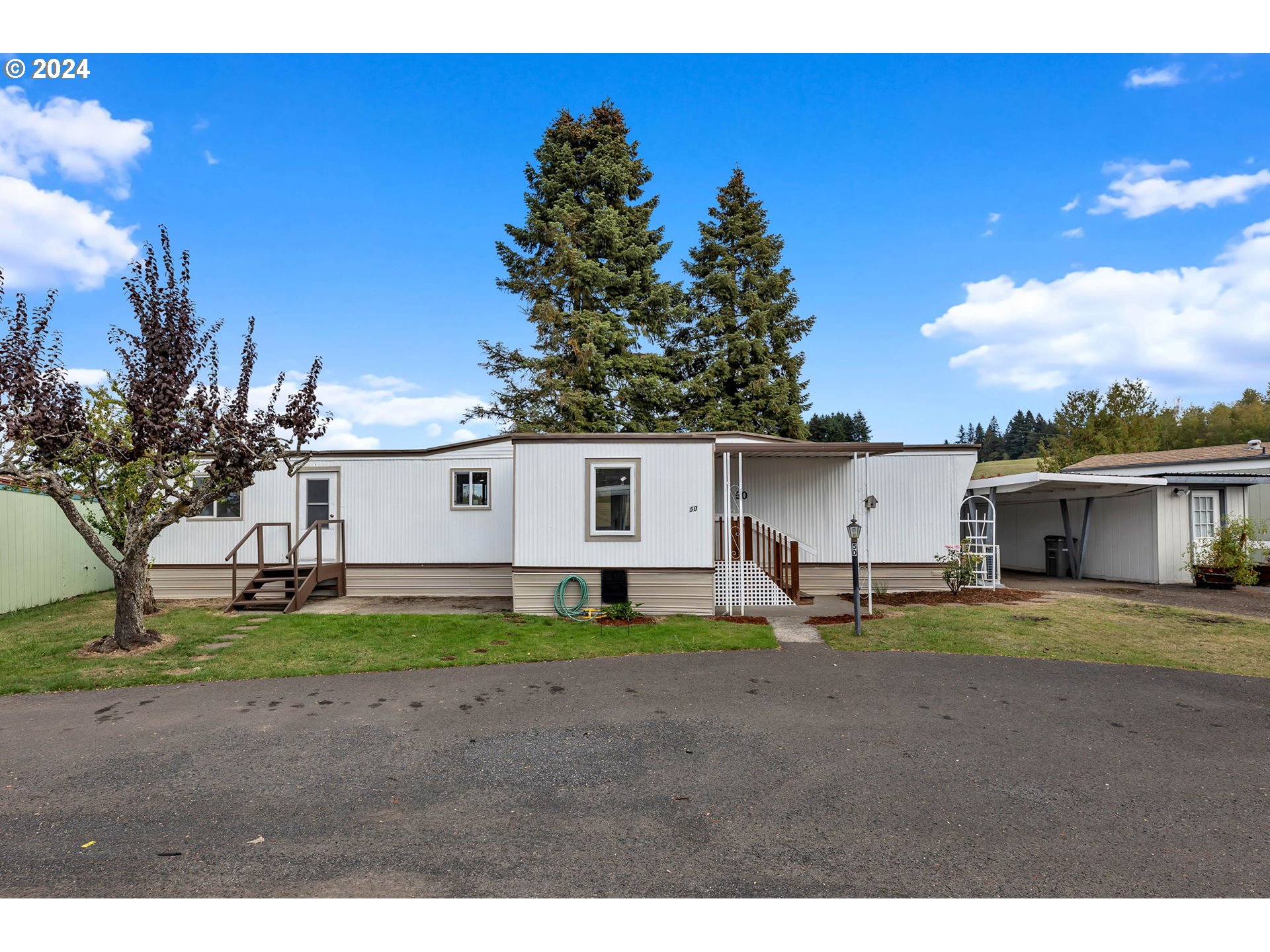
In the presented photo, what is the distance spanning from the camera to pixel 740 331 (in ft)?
71.4

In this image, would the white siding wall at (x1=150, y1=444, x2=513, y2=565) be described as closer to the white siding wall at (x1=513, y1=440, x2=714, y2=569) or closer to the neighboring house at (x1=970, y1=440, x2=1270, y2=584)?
the white siding wall at (x1=513, y1=440, x2=714, y2=569)

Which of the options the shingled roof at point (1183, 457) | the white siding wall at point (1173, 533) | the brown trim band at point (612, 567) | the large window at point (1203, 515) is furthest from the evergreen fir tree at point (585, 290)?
the shingled roof at point (1183, 457)

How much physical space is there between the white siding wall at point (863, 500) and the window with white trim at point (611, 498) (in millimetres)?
2913

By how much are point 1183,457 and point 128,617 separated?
27682 mm

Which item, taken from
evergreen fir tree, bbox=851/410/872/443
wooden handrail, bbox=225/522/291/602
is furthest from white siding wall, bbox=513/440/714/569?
evergreen fir tree, bbox=851/410/872/443

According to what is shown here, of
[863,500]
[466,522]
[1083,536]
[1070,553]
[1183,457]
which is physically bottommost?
[1070,553]

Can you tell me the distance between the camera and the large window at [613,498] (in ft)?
32.6

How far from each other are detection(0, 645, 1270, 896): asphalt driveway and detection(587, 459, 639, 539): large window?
3.78m

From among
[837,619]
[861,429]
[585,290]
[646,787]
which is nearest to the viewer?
[646,787]

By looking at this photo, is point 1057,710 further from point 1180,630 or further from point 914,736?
point 1180,630

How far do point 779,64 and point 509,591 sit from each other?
9.74m

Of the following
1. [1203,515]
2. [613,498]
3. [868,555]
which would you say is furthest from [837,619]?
[1203,515]

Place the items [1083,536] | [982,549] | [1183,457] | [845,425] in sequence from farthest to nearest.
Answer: [845,425], [1183,457], [1083,536], [982,549]

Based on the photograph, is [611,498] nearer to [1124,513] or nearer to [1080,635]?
[1080,635]
